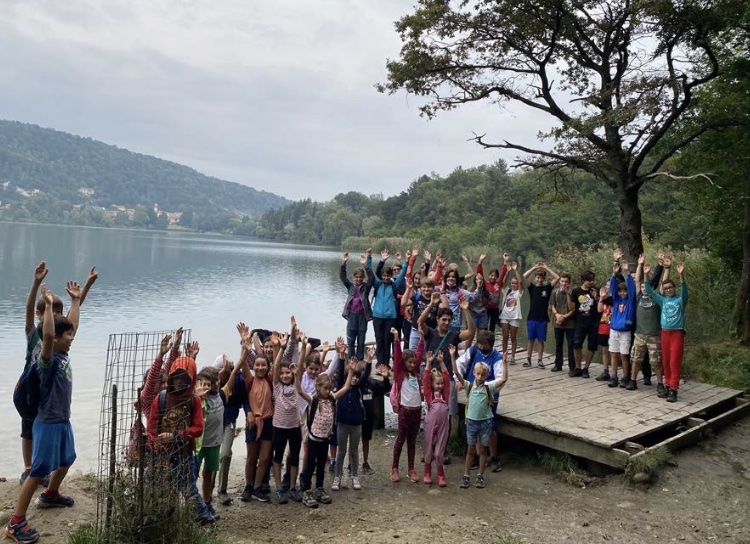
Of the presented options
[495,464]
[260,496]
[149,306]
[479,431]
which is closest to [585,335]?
[495,464]

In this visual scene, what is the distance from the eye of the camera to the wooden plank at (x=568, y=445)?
6531 millimetres

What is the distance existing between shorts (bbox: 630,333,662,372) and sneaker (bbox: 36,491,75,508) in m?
7.80

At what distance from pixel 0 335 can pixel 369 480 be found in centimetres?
1708

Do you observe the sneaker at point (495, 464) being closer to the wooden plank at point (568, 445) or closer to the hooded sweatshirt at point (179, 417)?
the wooden plank at point (568, 445)

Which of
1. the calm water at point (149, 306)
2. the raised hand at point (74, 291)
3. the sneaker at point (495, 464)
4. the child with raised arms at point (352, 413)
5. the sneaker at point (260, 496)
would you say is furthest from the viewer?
the calm water at point (149, 306)

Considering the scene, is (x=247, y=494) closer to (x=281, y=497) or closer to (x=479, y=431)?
(x=281, y=497)

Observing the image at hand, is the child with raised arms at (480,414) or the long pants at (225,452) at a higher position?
the child with raised arms at (480,414)

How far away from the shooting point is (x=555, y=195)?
1502 centimetres

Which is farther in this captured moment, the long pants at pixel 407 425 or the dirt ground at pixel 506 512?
the long pants at pixel 407 425

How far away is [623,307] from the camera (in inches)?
345

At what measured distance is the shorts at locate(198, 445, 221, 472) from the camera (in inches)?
220

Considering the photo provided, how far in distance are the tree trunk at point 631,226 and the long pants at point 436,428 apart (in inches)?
297

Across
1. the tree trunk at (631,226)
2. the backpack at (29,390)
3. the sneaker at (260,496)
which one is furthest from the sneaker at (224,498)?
the tree trunk at (631,226)

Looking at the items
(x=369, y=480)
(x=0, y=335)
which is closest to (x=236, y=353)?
(x=0, y=335)
